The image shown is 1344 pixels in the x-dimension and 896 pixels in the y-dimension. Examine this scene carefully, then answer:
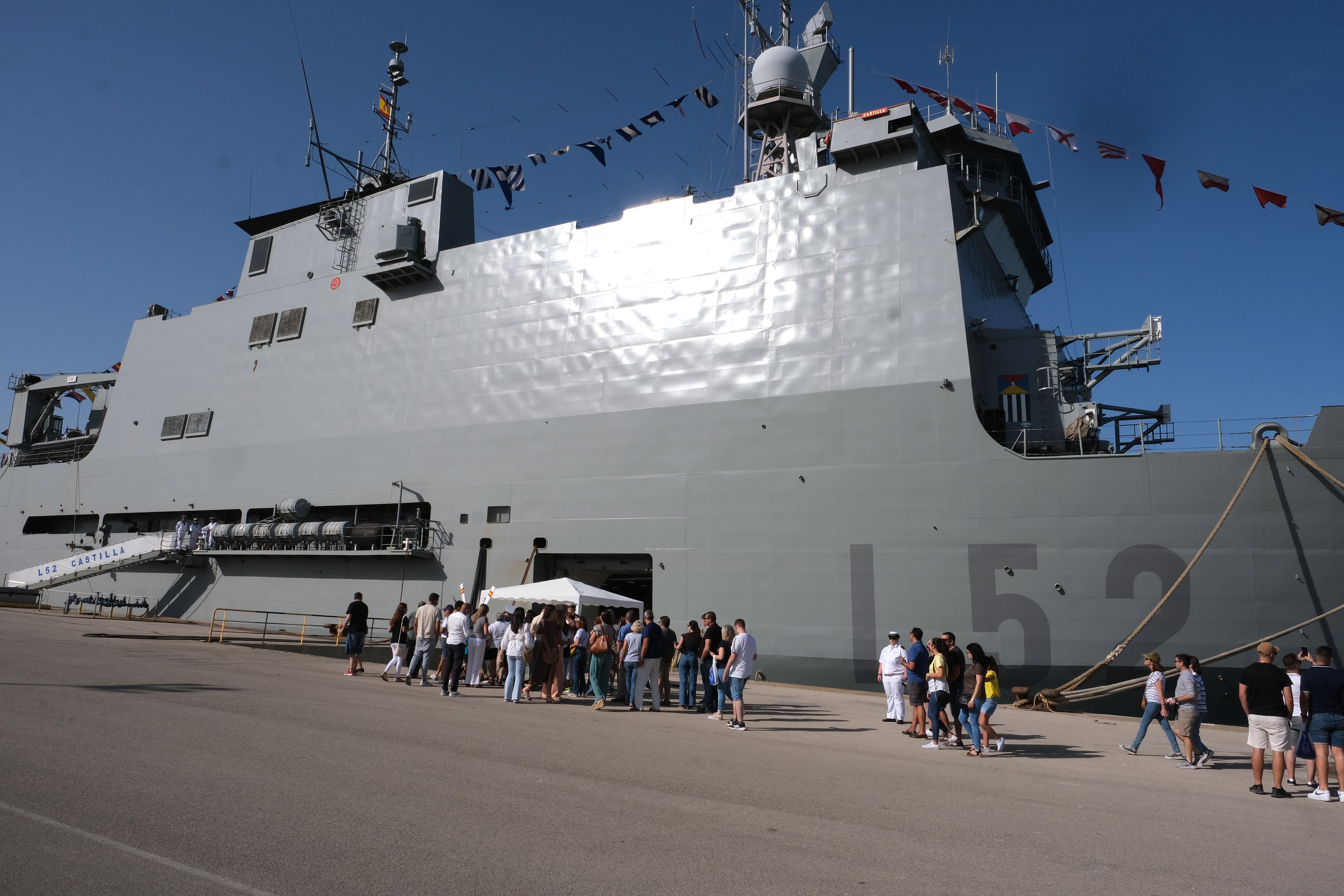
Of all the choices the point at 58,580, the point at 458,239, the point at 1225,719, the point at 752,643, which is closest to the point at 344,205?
the point at 458,239

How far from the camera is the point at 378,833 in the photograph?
421cm

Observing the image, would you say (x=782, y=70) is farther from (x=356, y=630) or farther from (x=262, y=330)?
(x=262, y=330)

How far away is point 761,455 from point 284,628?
13974 mm

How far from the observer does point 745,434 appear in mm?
15344

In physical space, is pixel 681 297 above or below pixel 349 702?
above

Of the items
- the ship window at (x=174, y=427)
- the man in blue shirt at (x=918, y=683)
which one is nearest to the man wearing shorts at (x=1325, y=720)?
the man in blue shirt at (x=918, y=683)

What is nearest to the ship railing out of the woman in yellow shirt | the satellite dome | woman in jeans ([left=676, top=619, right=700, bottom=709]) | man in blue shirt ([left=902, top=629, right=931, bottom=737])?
woman in jeans ([left=676, top=619, right=700, bottom=709])

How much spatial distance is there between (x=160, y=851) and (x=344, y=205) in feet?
71.2

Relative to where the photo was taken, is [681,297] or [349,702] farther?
[681,297]

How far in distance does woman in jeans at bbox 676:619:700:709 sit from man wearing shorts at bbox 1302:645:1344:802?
284 inches

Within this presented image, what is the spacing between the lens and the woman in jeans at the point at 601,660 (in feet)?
36.8

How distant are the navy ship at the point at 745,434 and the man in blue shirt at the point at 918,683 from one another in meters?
3.67

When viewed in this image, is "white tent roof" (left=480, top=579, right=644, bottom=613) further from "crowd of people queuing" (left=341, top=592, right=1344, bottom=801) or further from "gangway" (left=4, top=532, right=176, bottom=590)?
"gangway" (left=4, top=532, right=176, bottom=590)

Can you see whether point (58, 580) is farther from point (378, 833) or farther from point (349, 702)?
point (378, 833)
